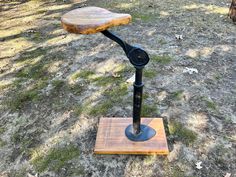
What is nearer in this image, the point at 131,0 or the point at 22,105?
the point at 22,105

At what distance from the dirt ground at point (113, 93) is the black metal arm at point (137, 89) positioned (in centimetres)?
26

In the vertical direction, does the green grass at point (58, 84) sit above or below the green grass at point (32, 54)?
below

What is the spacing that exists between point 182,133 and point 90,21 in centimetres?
171

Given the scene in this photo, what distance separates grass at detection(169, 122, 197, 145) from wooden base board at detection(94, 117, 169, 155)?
0.15 metres

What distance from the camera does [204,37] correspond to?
18.5ft

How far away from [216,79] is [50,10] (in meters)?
4.79

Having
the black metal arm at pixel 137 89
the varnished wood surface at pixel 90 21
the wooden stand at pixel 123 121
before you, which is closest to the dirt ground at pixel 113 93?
the wooden stand at pixel 123 121

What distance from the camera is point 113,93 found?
4.14m

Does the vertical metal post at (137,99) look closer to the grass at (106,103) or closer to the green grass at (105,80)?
the grass at (106,103)

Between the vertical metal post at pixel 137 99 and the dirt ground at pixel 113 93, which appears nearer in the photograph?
the vertical metal post at pixel 137 99

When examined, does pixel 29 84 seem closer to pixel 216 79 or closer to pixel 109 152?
pixel 109 152

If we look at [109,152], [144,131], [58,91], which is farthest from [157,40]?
[109,152]

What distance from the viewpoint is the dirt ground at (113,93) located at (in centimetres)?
306

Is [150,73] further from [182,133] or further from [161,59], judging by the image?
[182,133]
